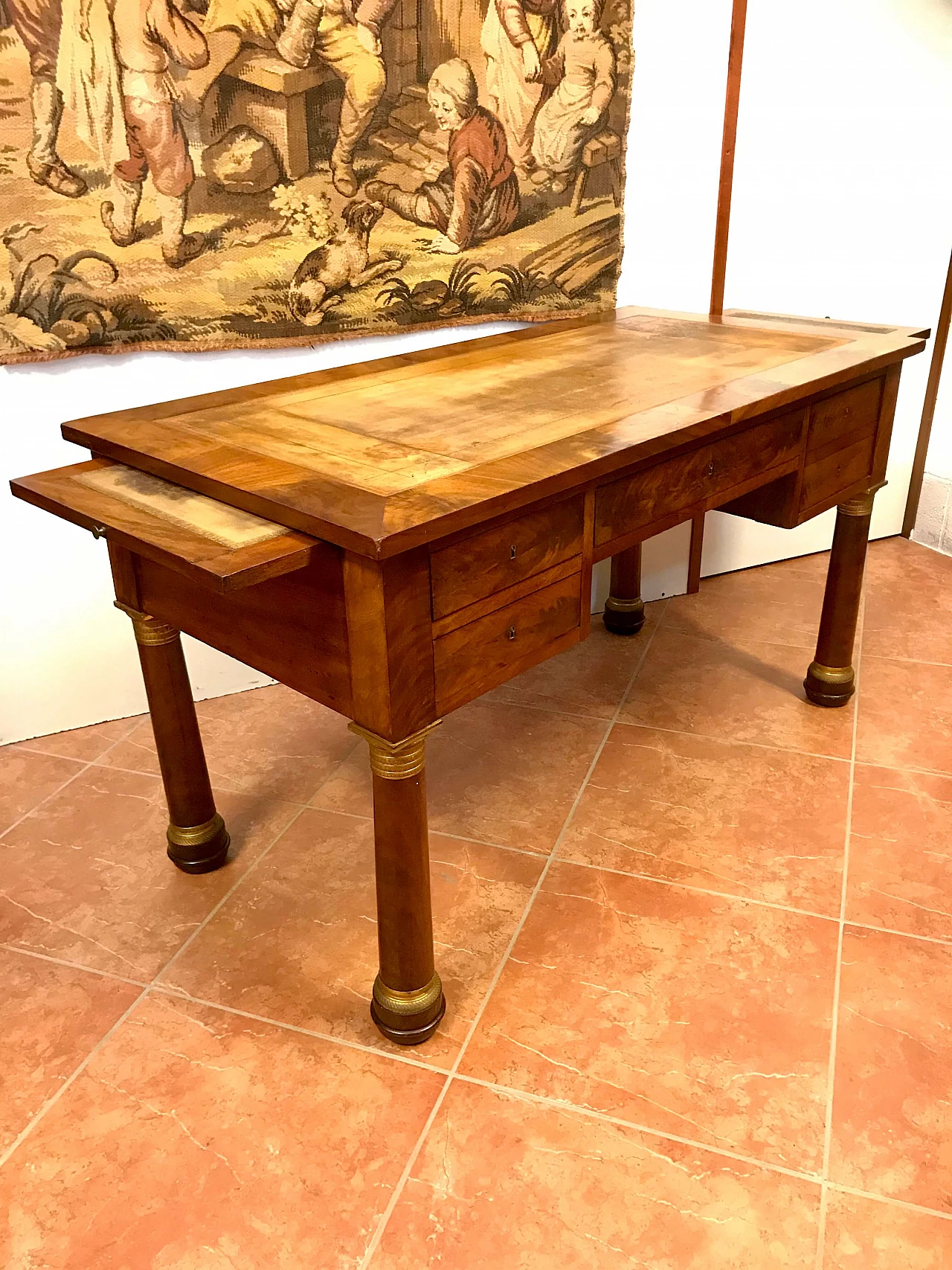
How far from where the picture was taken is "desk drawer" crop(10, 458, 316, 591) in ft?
4.32

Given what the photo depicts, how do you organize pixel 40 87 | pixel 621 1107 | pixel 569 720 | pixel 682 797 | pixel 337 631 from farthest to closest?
pixel 569 720, pixel 682 797, pixel 40 87, pixel 621 1107, pixel 337 631

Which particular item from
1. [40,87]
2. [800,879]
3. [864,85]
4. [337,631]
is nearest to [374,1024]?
[337,631]

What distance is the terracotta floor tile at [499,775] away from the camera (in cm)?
233

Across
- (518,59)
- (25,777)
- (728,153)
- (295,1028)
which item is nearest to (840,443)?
(728,153)

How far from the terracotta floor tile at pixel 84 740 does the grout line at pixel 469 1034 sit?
1.20m

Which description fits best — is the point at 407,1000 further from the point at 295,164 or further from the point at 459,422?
the point at 295,164

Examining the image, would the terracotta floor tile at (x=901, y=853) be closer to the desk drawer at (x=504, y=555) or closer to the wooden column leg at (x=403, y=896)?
the wooden column leg at (x=403, y=896)

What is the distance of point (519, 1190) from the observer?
1521 millimetres

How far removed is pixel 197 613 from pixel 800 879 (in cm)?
132

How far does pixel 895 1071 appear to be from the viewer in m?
1.70

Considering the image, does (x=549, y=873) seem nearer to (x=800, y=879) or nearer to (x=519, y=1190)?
(x=800, y=879)

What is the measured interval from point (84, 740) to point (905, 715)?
2.15 meters

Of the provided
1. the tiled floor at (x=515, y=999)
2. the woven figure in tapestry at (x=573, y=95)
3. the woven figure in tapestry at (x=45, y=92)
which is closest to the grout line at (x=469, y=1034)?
the tiled floor at (x=515, y=999)

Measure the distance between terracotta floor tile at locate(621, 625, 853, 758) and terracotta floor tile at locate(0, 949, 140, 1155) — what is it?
4.76ft
